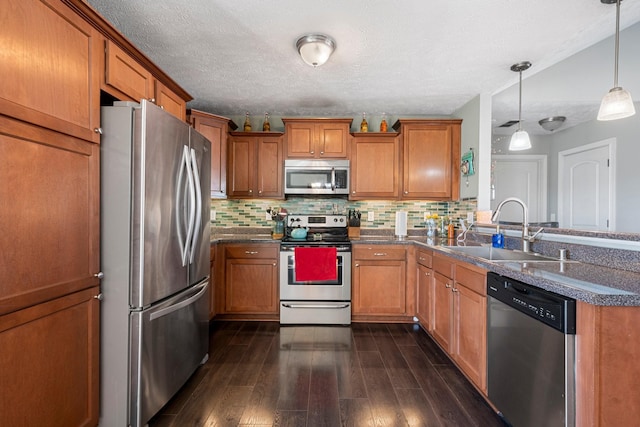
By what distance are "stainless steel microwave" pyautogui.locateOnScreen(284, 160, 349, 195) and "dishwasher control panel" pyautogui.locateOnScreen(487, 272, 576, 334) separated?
195 centimetres

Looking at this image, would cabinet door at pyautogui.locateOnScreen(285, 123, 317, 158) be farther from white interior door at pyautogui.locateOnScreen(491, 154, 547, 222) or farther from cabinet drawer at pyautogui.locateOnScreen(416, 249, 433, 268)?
white interior door at pyautogui.locateOnScreen(491, 154, 547, 222)

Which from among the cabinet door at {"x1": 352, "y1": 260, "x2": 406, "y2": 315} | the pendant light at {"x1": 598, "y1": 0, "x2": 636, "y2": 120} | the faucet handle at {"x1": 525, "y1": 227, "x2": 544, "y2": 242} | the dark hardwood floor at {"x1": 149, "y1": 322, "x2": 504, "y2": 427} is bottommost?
the dark hardwood floor at {"x1": 149, "y1": 322, "x2": 504, "y2": 427}

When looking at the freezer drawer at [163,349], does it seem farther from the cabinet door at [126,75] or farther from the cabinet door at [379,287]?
the cabinet door at [379,287]

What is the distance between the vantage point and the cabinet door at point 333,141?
10.8ft

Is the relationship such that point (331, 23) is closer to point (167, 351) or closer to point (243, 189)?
point (243, 189)

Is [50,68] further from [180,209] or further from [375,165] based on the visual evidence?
[375,165]

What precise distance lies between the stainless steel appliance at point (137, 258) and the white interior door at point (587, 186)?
146 inches

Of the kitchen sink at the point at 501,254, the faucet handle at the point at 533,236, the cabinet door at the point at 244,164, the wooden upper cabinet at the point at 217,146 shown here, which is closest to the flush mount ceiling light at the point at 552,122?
the kitchen sink at the point at 501,254

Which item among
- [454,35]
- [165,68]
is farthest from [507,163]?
[165,68]

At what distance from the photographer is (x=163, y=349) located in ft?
5.30

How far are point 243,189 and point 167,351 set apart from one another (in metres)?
2.01

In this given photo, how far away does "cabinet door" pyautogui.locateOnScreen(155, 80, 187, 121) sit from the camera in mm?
1978

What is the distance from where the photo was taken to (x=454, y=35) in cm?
193

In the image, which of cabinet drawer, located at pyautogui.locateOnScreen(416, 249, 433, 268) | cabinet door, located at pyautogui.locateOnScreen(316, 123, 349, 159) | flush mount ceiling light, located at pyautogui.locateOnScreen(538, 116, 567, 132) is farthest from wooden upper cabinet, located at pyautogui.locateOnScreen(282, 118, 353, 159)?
flush mount ceiling light, located at pyautogui.locateOnScreen(538, 116, 567, 132)
